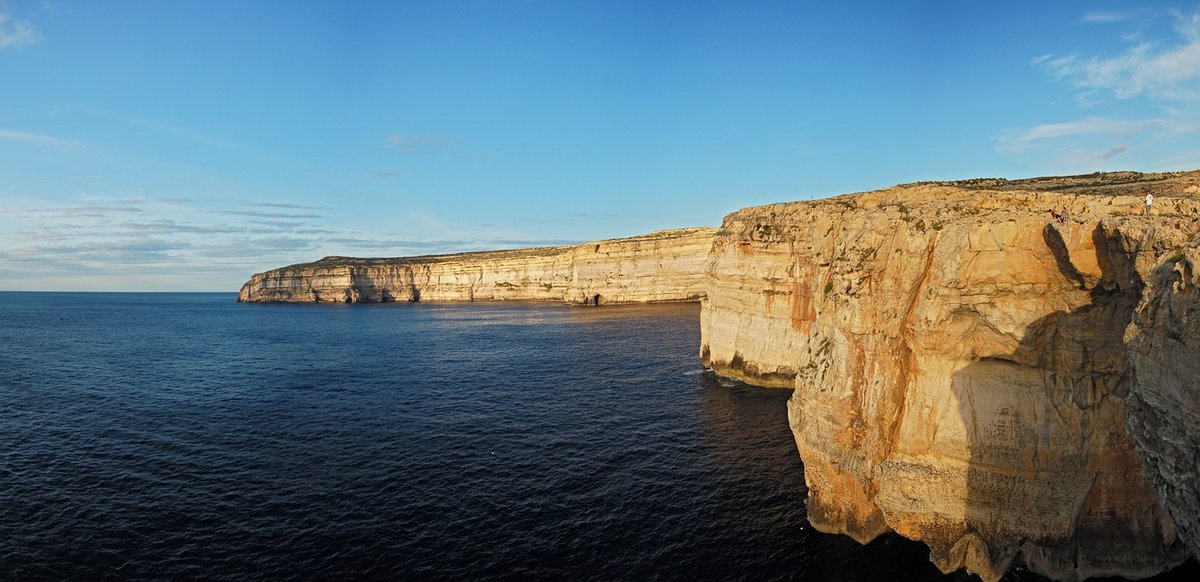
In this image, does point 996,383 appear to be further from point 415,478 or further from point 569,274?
point 569,274

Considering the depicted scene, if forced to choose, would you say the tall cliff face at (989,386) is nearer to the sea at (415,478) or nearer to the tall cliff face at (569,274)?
the sea at (415,478)

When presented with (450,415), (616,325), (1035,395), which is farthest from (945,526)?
(616,325)

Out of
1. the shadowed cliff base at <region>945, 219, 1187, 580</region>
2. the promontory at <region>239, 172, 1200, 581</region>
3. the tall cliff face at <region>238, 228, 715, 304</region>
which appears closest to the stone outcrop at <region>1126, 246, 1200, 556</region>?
the promontory at <region>239, 172, 1200, 581</region>

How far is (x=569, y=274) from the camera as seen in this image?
16662cm

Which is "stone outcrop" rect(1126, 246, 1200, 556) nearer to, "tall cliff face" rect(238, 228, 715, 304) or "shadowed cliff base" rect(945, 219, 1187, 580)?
"shadowed cliff base" rect(945, 219, 1187, 580)

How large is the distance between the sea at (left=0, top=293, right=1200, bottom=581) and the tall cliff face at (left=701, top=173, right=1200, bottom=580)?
163cm

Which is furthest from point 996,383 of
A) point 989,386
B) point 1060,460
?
point 1060,460

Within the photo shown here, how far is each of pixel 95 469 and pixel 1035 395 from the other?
46.1m

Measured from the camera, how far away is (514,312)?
138125 millimetres

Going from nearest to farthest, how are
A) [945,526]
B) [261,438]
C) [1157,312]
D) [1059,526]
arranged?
1. [1157,312]
2. [1059,526]
3. [945,526]
4. [261,438]

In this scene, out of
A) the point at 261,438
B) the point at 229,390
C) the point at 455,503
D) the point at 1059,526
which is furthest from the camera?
the point at 229,390

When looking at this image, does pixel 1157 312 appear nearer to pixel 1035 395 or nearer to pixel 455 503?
pixel 1035 395

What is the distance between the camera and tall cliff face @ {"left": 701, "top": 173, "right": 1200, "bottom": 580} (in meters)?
18.7

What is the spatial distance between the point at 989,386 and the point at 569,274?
14809cm
